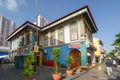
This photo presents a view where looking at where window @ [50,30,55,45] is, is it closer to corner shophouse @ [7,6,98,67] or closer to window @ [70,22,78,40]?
corner shophouse @ [7,6,98,67]

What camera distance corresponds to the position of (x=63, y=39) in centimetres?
1858

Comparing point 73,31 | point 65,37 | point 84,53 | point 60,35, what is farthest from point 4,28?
point 84,53

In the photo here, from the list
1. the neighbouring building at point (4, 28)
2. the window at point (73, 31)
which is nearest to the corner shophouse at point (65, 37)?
the window at point (73, 31)

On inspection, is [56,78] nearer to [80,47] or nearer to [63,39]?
[80,47]

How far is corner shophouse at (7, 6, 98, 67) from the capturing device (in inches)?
631

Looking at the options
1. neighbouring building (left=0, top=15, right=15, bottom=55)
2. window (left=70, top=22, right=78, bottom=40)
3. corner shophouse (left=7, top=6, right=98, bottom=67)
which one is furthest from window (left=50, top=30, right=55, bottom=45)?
neighbouring building (left=0, top=15, right=15, bottom=55)

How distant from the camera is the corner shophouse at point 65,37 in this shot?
1602cm

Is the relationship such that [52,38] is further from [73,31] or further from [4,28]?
[4,28]

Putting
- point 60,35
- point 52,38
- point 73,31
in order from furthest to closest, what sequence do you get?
point 52,38, point 60,35, point 73,31

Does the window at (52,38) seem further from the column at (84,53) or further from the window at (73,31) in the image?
the column at (84,53)

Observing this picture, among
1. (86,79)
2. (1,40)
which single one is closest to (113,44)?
(86,79)

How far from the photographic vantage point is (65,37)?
722 inches

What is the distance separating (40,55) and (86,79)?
42.5 feet

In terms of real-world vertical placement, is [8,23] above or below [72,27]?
above
